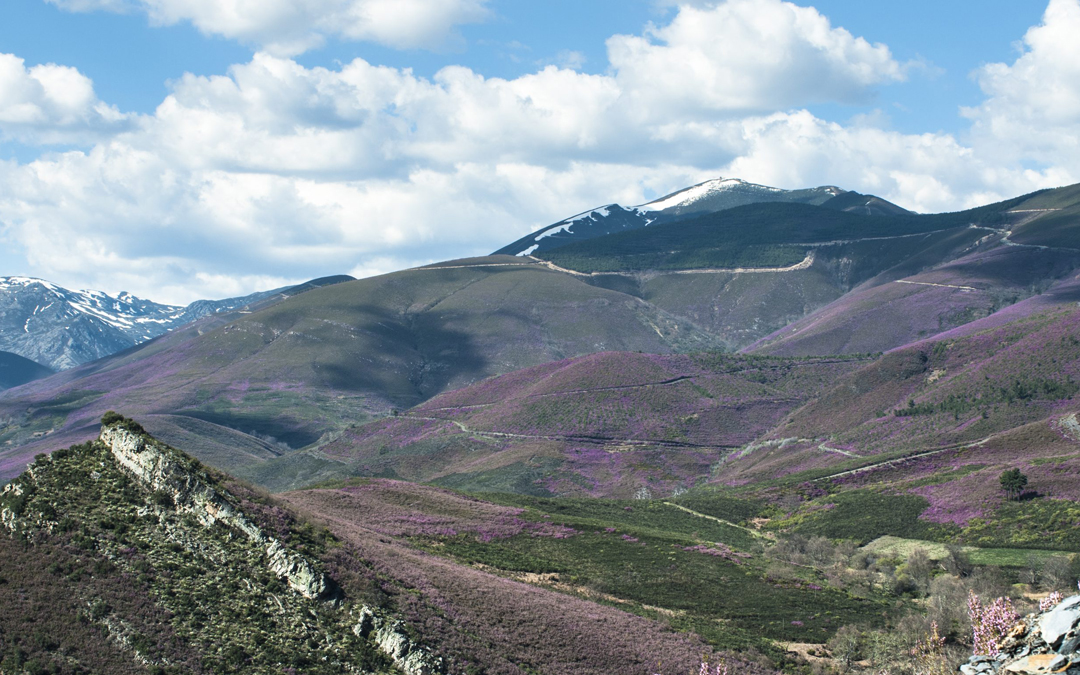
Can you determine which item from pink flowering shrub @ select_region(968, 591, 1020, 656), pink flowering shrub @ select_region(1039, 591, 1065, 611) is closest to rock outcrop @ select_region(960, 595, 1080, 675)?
pink flowering shrub @ select_region(1039, 591, 1065, 611)

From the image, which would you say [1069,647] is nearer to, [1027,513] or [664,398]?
[1027,513]

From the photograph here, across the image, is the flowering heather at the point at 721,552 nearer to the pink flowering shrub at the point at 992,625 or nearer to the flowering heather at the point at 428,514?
the flowering heather at the point at 428,514

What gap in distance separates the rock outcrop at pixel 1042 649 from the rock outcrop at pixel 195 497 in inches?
814

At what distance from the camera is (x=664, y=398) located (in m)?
132

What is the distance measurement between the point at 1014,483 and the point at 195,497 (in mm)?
57238

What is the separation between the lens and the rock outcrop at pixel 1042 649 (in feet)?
62.7

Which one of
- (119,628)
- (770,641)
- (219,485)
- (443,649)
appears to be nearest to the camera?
(119,628)

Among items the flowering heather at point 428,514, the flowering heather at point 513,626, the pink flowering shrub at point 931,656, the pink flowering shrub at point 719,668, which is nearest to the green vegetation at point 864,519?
the flowering heather at point 428,514

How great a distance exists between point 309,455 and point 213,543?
10317 centimetres

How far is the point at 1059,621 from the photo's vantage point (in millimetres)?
20234

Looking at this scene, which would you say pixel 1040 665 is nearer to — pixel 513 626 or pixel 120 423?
pixel 513 626

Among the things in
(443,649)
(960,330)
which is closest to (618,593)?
(443,649)

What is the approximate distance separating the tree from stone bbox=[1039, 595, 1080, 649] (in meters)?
49.2

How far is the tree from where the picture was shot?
6481 centimetres
